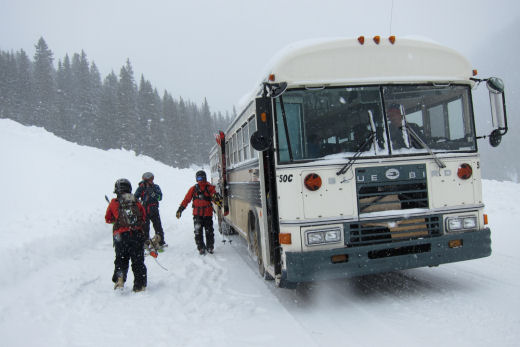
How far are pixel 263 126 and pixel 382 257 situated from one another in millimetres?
2144

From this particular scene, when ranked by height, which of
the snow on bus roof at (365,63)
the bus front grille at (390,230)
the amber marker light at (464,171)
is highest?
the snow on bus roof at (365,63)

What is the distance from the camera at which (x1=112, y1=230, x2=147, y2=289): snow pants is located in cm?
606

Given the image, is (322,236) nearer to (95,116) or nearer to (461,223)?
(461,223)

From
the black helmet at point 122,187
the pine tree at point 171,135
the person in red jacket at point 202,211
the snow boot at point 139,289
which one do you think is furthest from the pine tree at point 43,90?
the snow boot at point 139,289

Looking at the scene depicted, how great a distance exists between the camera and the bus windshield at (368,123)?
15.6 feet

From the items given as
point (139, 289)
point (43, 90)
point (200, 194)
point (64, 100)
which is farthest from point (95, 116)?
point (139, 289)

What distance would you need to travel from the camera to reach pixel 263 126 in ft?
15.1

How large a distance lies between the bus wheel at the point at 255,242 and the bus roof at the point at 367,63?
2.51 metres

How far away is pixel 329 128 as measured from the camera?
15.6 ft

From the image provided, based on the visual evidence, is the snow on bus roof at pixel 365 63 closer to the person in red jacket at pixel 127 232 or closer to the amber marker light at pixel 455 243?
the amber marker light at pixel 455 243

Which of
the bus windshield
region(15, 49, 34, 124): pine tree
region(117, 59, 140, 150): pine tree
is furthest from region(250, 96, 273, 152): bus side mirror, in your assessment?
region(15, 49, 34, 124): pine tree

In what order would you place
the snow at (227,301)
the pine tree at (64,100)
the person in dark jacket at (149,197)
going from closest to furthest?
1. the snow at (227,301)
2. the person in dark jacket at (149,197)
3. the pine tree at (64,100)

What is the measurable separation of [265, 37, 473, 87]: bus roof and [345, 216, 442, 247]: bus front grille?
1.76 meters

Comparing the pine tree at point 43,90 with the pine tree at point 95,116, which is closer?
the pine tree at point 43,90
